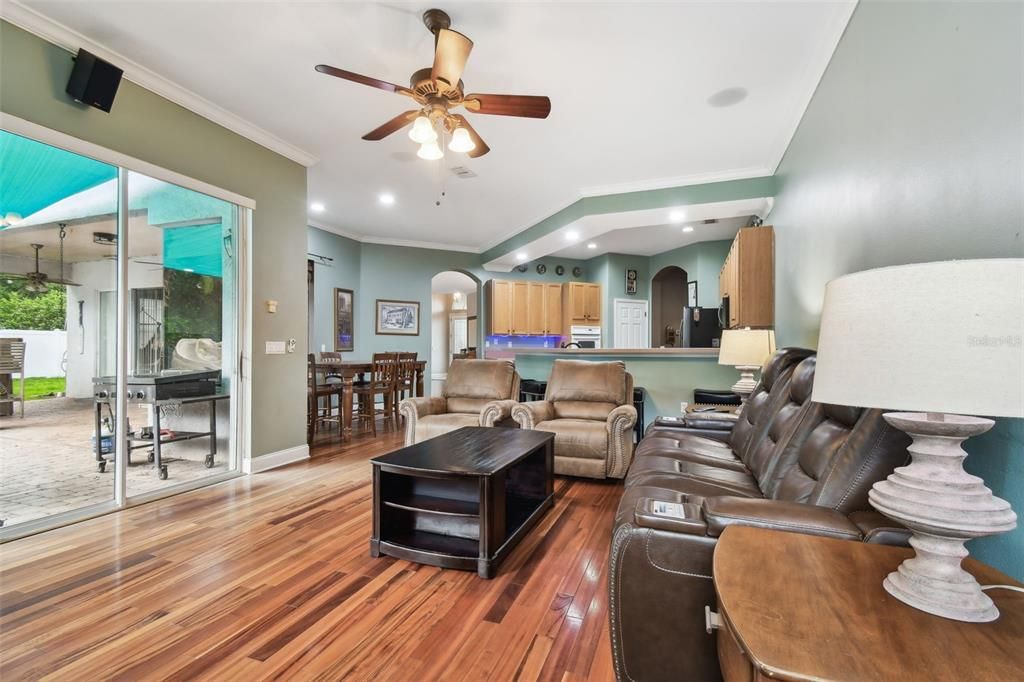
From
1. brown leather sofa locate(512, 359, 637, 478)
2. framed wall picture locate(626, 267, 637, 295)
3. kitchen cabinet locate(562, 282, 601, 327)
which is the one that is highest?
framed wall picture locate(626, 267, 637, 295)

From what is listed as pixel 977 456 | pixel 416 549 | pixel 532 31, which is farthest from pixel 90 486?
pixel 977 456

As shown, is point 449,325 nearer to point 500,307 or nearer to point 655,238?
point 500,307

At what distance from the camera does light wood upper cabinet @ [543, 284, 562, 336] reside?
343 inches

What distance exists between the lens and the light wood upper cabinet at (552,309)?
8.71 m

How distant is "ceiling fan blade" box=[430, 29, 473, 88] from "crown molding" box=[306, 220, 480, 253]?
4.77m

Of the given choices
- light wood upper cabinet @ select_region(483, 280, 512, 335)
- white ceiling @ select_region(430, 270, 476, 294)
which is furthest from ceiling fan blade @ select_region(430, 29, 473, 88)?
white ceiling @ select_region(430, 270, 476, 294)

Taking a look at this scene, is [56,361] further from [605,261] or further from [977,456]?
[605,261]

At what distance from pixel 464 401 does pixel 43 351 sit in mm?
2981

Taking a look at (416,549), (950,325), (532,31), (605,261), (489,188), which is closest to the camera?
(950,325)

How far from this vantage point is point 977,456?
123 cm

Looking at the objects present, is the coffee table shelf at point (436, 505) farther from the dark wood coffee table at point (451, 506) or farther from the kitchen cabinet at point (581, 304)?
the kitchen cabinet at point (581, 304)

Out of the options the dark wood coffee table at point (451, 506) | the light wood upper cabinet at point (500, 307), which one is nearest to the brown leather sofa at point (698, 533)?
the dark wood coffee table at point (451, 506)

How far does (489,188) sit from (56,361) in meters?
4.01

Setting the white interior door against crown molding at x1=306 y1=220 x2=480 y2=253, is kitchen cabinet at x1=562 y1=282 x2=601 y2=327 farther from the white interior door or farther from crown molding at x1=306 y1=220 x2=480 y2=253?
crown molding at x1=306 y1=220 x2=480 y2=253
